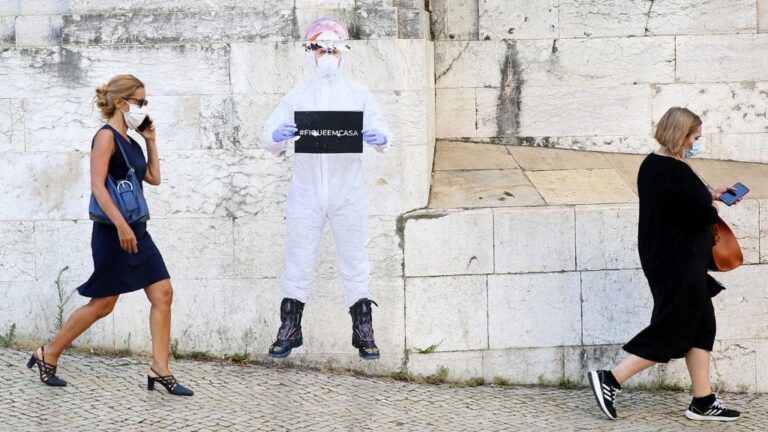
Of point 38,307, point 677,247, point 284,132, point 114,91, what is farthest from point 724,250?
point 38,307

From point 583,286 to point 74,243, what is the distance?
3328 mm

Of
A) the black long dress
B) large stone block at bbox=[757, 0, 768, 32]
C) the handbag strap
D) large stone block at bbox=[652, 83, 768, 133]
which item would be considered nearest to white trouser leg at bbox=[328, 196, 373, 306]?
the handbag strap

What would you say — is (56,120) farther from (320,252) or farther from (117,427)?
(117,427)

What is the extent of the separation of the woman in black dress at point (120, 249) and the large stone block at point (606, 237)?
8.88 ft

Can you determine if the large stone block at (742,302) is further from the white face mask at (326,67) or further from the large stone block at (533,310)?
the white face mask at (326,67)

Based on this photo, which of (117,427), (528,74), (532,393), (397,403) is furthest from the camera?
(528,74)

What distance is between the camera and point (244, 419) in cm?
643

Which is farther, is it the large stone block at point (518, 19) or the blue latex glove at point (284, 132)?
the large stone block at point (518, 19)

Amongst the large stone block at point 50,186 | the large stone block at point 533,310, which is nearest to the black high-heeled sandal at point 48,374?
the large stone block at point 50,186

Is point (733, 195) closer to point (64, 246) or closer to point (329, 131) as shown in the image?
point (329, 131)

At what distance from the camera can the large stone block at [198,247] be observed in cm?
754

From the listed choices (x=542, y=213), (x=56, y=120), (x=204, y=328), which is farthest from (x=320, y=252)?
(x=56, y=120)

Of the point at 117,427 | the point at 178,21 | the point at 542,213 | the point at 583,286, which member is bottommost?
the point at 117,427

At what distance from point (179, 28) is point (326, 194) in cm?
145
